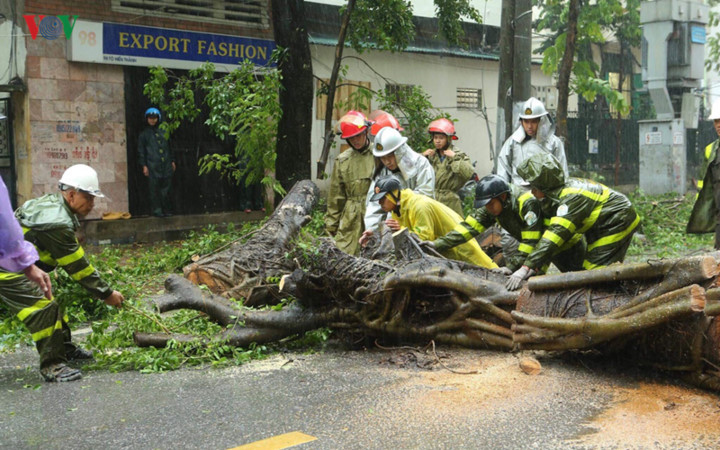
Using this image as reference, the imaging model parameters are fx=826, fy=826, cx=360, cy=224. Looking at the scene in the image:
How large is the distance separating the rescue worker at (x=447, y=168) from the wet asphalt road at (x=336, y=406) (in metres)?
4.17

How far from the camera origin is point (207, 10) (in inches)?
617

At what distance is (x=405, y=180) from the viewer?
8078 millimetres

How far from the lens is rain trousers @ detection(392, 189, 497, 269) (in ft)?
23.2

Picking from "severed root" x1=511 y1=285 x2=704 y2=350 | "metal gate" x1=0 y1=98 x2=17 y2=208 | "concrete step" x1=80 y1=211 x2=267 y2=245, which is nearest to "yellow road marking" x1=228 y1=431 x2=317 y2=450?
"severed root" x1=511 y1=285 x2=704 y2=350

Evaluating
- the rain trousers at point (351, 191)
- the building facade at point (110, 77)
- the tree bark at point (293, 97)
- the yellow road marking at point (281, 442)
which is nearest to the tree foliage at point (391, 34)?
the tree bark at point (293, 97)

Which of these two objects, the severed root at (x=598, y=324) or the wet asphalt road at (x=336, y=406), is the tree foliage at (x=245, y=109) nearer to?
the wet asphalt road at (x=336, y=406)

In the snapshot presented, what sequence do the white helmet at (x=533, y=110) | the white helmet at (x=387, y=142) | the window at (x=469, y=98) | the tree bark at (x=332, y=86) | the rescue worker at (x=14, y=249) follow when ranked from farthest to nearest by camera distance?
the window at (x=469, y=98) < the tree bark at (x=332, y=86) < the white helmet at (x=533, y=110) < the white helmet at (x=387, y=142) < the rescue worker at (x=14, y=249)

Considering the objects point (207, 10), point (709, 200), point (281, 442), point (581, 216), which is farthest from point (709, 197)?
point (207, 10)

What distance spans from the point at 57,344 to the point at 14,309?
0.38 meters

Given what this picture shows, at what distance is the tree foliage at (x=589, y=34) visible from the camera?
60.1 ft

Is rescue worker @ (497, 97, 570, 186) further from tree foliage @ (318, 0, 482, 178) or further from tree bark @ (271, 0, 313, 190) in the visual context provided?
tree bark @ (271, 0, 313, 190)

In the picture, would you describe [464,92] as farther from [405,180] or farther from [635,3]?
[405,180]

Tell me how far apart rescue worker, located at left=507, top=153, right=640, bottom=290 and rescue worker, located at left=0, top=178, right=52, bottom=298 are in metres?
3.27

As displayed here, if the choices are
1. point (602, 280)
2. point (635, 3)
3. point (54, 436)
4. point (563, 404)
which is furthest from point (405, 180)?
point (635, 3)
